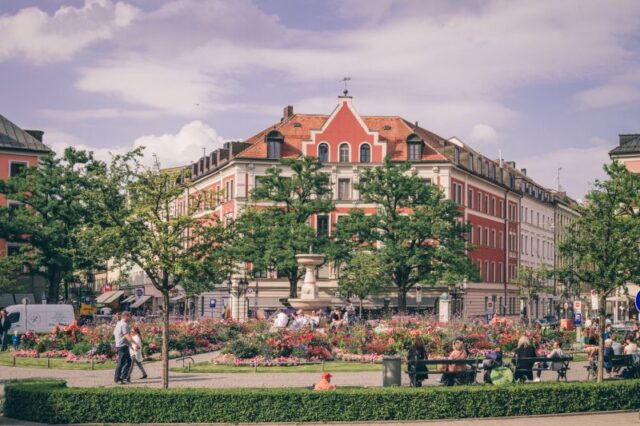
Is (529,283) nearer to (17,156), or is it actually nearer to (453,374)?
(17,156)

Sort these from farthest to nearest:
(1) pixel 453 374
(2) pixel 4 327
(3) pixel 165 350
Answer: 1. (2) pixel 4 327
2. (1) pixel 453 374
3. (3) pixel 165 350

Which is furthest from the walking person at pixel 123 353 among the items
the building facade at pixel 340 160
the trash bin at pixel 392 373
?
the building facade at pixel 340 160

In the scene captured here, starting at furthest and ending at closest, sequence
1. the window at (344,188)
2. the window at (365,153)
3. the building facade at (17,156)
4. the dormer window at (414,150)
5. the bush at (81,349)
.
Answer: the building facade at (17,156) < the dormer window at (414,150) < the window at (344,188) < the window at (365,153) < the bush at (81,349)

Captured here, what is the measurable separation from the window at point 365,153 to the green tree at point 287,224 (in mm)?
10636

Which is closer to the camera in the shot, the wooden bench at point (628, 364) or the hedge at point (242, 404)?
the hedge at point (242, 404)

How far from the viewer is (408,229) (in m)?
64.6

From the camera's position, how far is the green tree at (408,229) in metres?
64.6

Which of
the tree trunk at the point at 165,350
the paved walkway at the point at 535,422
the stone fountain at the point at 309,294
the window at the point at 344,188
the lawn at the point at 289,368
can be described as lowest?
the paved walkway at the point at 535,422

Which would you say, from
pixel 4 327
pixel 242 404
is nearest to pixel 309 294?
pixel 4 327

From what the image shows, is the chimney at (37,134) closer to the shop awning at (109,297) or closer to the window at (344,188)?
the shop awning at (109,297)

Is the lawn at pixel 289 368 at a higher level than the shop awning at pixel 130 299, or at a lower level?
lower

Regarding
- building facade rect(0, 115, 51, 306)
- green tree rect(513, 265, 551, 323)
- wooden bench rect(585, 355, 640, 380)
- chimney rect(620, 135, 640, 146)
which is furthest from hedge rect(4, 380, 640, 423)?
chimney rect(620, 135, 640, 146)

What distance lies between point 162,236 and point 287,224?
135ft

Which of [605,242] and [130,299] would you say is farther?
[130,299]
